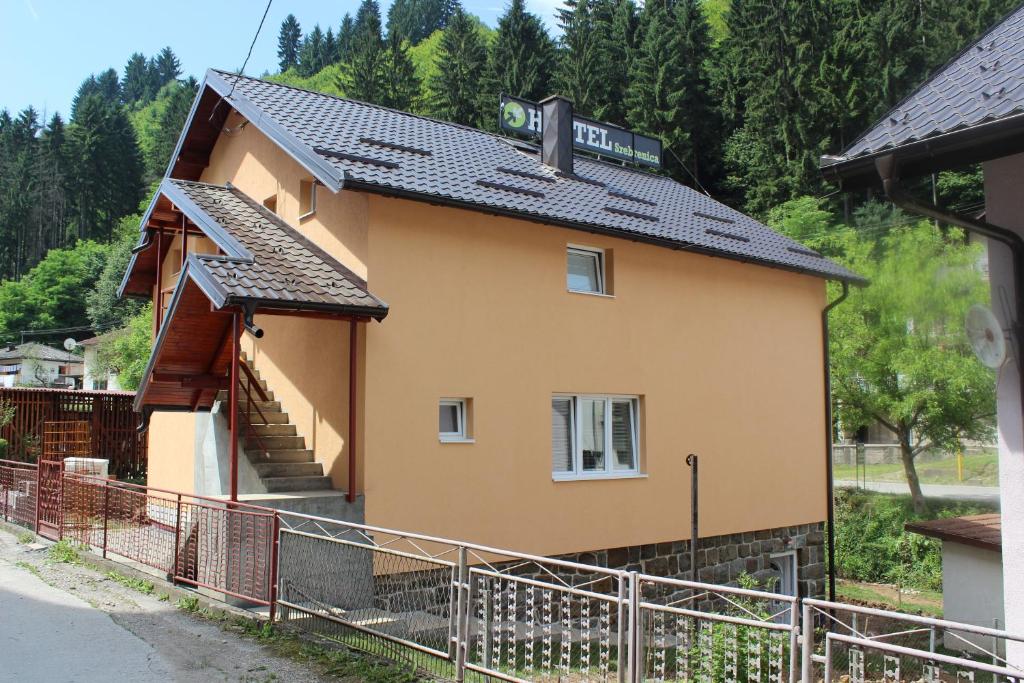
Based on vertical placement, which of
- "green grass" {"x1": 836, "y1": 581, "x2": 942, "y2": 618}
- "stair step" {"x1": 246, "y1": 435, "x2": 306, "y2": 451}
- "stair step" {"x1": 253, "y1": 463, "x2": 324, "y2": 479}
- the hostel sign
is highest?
the hostel sign

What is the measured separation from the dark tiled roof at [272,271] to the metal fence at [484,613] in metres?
2.18

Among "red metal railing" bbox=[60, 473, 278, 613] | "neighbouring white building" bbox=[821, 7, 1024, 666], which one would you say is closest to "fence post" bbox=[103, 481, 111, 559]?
"red metal railing" bbox=[60, 473, 278, 613]

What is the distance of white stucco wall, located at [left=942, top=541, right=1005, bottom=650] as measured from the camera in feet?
42.8

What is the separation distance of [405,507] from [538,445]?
7.33ft

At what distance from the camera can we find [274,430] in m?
11.2

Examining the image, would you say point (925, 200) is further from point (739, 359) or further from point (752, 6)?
point (752, 6)

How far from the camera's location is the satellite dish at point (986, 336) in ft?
16.5

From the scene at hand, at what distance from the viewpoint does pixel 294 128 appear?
11.4 metres

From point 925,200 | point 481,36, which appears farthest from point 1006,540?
point 481,36

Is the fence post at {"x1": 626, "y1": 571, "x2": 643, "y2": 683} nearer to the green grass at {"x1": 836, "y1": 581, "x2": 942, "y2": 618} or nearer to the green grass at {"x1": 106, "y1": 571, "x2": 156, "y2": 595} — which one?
the green grass at {"x1": 106, "y1": 571, "x2": 156, "y2": 595}

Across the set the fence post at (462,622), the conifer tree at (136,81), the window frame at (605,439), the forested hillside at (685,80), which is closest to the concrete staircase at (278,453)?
the window frame at (605,439)

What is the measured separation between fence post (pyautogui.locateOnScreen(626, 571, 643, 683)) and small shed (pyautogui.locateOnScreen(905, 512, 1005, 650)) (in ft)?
32.2

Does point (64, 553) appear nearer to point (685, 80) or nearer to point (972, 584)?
point (972, 584)

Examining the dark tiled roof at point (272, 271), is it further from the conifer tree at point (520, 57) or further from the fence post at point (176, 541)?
the conifer tree at point (520, 57)
